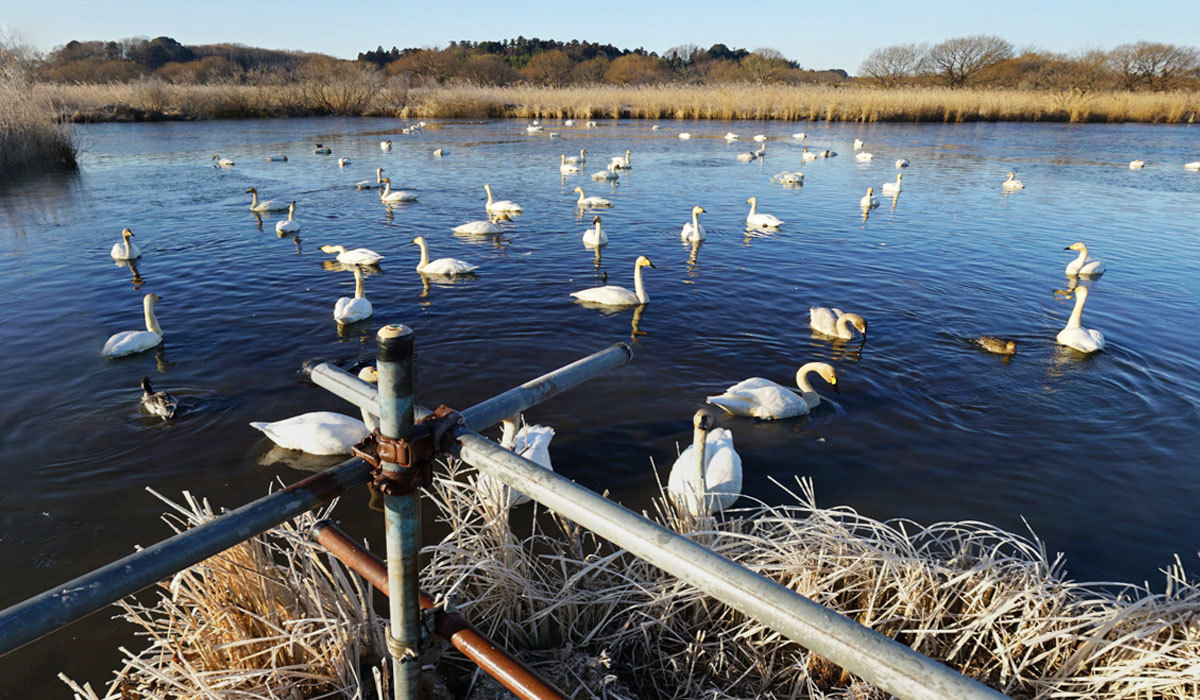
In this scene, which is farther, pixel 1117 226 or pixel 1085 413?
pixel 1117 226

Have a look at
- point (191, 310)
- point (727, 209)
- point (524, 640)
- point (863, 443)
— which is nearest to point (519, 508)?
point (524, 640)

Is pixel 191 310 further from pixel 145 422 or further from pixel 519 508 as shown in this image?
pixel 519 508

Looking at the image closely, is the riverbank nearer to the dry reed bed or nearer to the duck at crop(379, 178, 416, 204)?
the duck at crop(379, 178, 416, 204)

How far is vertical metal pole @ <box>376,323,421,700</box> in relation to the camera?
1.43m

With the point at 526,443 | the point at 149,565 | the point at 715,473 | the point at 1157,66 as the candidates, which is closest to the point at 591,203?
the point at 526,443

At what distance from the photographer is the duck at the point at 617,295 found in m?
10.2

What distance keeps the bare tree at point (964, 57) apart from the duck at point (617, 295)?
256 ft

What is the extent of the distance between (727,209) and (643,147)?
1439 centimetres

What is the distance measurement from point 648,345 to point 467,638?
7.32 meters

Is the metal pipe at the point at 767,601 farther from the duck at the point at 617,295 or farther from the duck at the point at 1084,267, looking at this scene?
the duck at the point at 1084,267

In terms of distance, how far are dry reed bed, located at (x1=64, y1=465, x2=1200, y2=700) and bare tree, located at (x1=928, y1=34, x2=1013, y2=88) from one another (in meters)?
84.0

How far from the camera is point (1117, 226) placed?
1594 centimetres

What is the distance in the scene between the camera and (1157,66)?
60.4m

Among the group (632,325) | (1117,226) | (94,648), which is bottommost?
(94,648)
